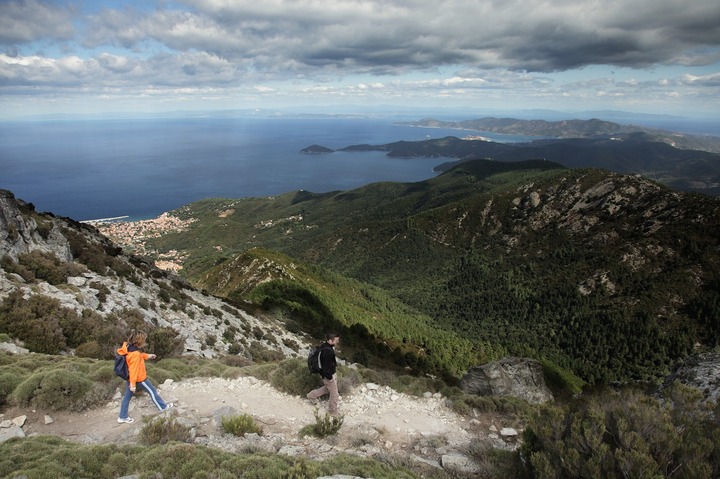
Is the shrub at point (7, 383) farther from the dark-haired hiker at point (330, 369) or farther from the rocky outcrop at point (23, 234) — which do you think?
the rocky outcrop at point (23, 234)

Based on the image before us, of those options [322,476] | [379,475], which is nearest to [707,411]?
[379,475]

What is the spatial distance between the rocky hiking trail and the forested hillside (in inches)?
2381

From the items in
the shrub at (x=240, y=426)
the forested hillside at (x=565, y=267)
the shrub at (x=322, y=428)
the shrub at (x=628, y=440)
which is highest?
the shrub at (x=628, y=440)

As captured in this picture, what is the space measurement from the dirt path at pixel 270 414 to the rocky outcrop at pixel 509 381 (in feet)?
31.1

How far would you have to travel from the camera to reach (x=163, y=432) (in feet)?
32.2

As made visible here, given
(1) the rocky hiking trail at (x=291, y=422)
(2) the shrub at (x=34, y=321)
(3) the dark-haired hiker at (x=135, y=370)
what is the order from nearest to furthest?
(1) the rocky hiking trail at (x=291, y=422)
(3) the dark-haired hiker at (x=135, y=370)
(2) the shrub at (x=34, y=321)

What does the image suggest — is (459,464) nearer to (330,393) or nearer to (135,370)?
(330,393)

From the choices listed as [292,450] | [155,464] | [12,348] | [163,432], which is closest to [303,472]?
[292,450]

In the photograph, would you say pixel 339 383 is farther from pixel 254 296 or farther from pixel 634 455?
pixel 254 296

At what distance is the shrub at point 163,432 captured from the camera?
9.62 m

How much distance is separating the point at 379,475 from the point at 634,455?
5349 millimetres

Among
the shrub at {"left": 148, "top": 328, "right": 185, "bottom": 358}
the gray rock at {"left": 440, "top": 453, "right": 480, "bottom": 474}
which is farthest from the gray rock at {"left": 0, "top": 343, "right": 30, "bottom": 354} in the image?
the gray rock at {"left": 440, "top": 453, "right": 480, "bottom": 474}

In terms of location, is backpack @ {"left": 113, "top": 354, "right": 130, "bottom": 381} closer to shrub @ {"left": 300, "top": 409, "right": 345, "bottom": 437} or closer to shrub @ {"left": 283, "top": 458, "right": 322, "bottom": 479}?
shrub @ {"left": 300, "top": 409, "right": 345, "bottom": 437}

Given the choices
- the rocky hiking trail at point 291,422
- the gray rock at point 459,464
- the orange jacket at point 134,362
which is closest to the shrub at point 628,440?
the gray rock at point 459,464
